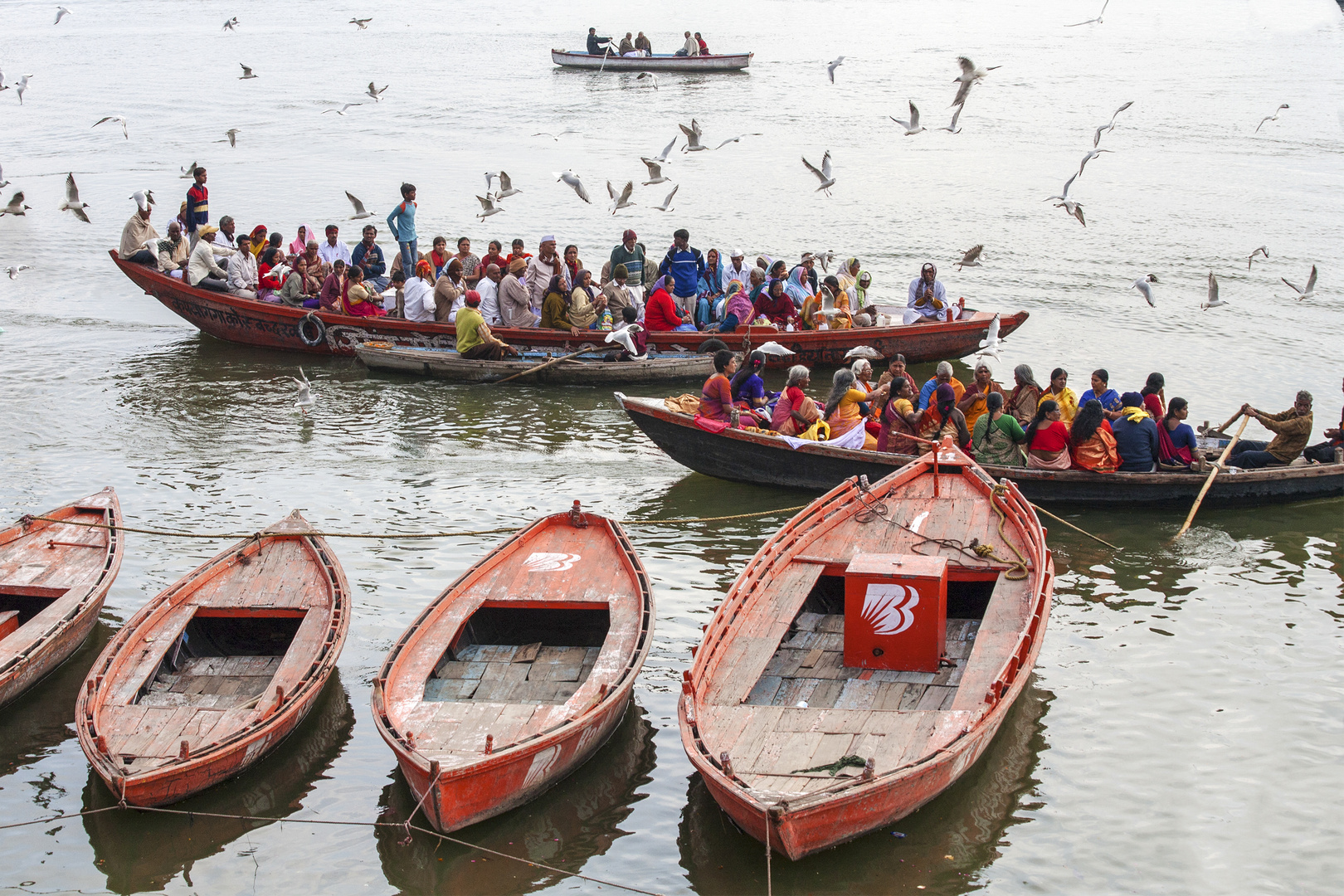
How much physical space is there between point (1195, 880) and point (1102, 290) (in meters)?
17.0

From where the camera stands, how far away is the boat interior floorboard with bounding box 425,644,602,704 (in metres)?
8.07

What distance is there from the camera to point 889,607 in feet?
26.5

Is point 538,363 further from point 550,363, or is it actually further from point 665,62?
point 665,62

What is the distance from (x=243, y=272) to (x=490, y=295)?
4214 mm

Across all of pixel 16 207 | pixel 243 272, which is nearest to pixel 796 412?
pixel 243 272

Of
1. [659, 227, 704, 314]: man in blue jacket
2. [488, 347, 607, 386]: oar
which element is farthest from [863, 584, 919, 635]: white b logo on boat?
[659, 227, 704, 314]: man in blue jacket

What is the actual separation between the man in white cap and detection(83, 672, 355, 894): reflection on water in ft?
41.3

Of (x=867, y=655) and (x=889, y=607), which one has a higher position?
(x=889, y=607)

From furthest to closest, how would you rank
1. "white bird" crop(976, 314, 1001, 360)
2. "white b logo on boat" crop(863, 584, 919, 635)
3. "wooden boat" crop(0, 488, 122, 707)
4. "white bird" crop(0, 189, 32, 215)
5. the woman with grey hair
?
1. "white bird" crop(0, 189, 32, 215)
2. "white bird" crop(976, 314, 1001, 360)
3. the woman with grey hair
4. "wooden boat" crop(0, 488, 122, 707)
5. "white b logo on boat" crop(863, 584, 919, 635)

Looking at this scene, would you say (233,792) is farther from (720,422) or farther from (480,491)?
(720,422)

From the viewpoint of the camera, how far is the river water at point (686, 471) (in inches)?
285

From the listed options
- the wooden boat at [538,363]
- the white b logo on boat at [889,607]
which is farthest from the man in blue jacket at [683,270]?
the white b logo on boat at [889,607]

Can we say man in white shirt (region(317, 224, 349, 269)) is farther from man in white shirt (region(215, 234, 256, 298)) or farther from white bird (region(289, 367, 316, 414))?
white bird (region(289, 367, 316, 414))

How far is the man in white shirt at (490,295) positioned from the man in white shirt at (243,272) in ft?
12.4
